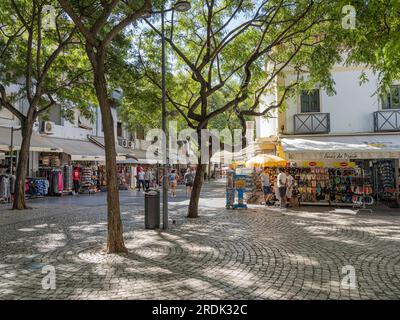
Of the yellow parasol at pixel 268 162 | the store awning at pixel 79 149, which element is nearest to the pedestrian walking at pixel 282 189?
the yellow parasol at pixel 268 162

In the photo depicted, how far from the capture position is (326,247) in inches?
284

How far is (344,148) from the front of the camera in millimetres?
14141

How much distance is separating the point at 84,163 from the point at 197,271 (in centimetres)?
2015

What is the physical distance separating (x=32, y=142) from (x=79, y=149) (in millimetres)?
3644

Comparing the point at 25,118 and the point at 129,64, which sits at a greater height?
the point at 129,64

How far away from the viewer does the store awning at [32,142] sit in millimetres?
15938

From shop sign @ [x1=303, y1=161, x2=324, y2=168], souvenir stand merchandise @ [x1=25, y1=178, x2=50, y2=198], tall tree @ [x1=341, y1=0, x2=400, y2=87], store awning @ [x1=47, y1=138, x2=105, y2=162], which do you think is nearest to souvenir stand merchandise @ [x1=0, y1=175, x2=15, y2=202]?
souvenir stand merchandise @ [x1=25, y1=178, x2=50, y2=198]

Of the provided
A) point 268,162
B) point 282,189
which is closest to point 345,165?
point 282,189

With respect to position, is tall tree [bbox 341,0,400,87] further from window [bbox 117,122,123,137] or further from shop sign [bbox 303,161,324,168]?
window [bbox 117,122,123,137]

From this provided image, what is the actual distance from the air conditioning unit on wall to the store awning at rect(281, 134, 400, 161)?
46.9 feet

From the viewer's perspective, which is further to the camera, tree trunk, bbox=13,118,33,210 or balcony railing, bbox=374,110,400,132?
balcony railing, bbox=374,110,400,132

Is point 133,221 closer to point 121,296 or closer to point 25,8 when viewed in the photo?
point 121,296

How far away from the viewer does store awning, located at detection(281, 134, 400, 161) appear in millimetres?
13859
